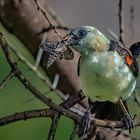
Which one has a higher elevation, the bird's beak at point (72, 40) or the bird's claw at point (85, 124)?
the bird's beak at point (72, 40)

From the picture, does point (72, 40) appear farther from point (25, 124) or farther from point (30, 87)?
point (25, 124)

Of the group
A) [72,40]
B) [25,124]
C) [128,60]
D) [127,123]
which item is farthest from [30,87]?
[25,124]

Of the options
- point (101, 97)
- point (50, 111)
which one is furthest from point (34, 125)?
point (50, 111)

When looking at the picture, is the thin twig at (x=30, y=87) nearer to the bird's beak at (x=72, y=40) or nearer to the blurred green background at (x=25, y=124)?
the bird's beak at (x=72, y=40)

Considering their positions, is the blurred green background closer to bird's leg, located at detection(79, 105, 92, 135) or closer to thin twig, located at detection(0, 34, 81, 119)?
Answer: bird's leg, located at detection(79, 105, 92, 135)

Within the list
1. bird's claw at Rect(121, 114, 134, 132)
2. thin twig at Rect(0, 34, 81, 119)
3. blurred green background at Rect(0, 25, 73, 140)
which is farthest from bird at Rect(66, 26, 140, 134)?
blurred green background at Rect(0, 25, 73, 140)

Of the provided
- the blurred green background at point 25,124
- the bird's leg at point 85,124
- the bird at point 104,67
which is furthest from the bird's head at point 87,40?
the blurred green background at point 25,124

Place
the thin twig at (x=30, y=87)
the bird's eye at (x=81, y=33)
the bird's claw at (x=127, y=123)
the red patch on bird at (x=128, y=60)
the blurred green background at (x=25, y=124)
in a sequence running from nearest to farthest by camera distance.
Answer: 1. the thin twig at (x=30, y=87)
2. the bird's claw at (x=127, y=123)
3. the bird's eye at (x=81, y=33)
4. the red patch on bird at (x=128, y=60)
5. the blurred green background at (x=25, y=124)
